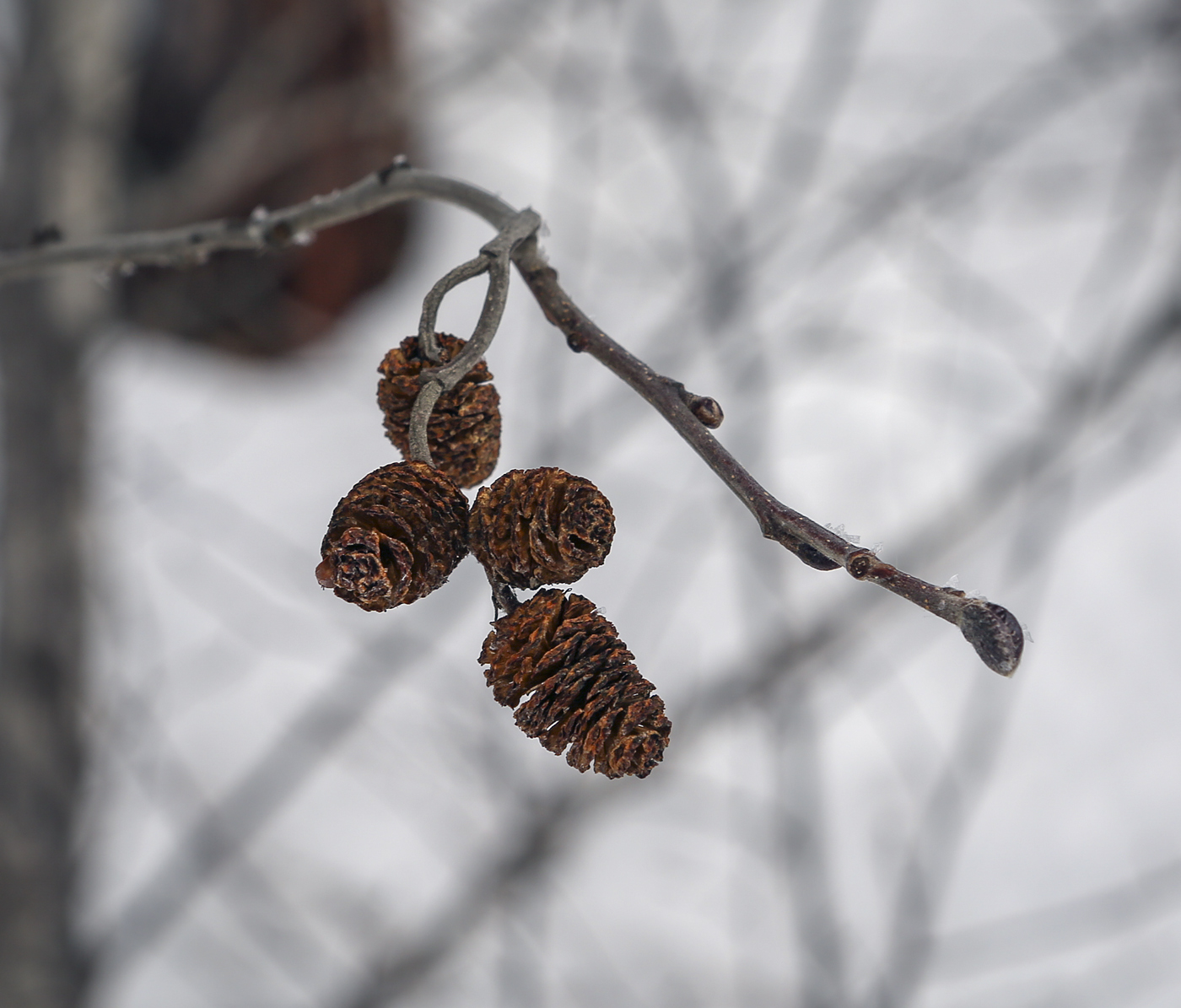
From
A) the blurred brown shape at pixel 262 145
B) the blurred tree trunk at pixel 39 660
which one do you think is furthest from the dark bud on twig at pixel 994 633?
the blurred tree trunk at pixel 39 660

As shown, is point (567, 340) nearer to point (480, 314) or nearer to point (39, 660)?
point (480, 314)

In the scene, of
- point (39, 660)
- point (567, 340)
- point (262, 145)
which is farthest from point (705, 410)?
point (39, 660)

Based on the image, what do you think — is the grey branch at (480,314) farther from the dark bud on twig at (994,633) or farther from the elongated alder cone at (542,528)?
the dark bud on twig at (994,633)

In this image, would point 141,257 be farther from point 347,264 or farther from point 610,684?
point 347,264

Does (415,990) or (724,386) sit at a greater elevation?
(724,386)

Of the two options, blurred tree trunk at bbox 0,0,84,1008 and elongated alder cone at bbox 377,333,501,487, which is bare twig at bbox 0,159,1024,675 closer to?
elongated alder cone at bbox 377,333,501,487

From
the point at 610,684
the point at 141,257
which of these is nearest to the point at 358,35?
the point at 141,257
